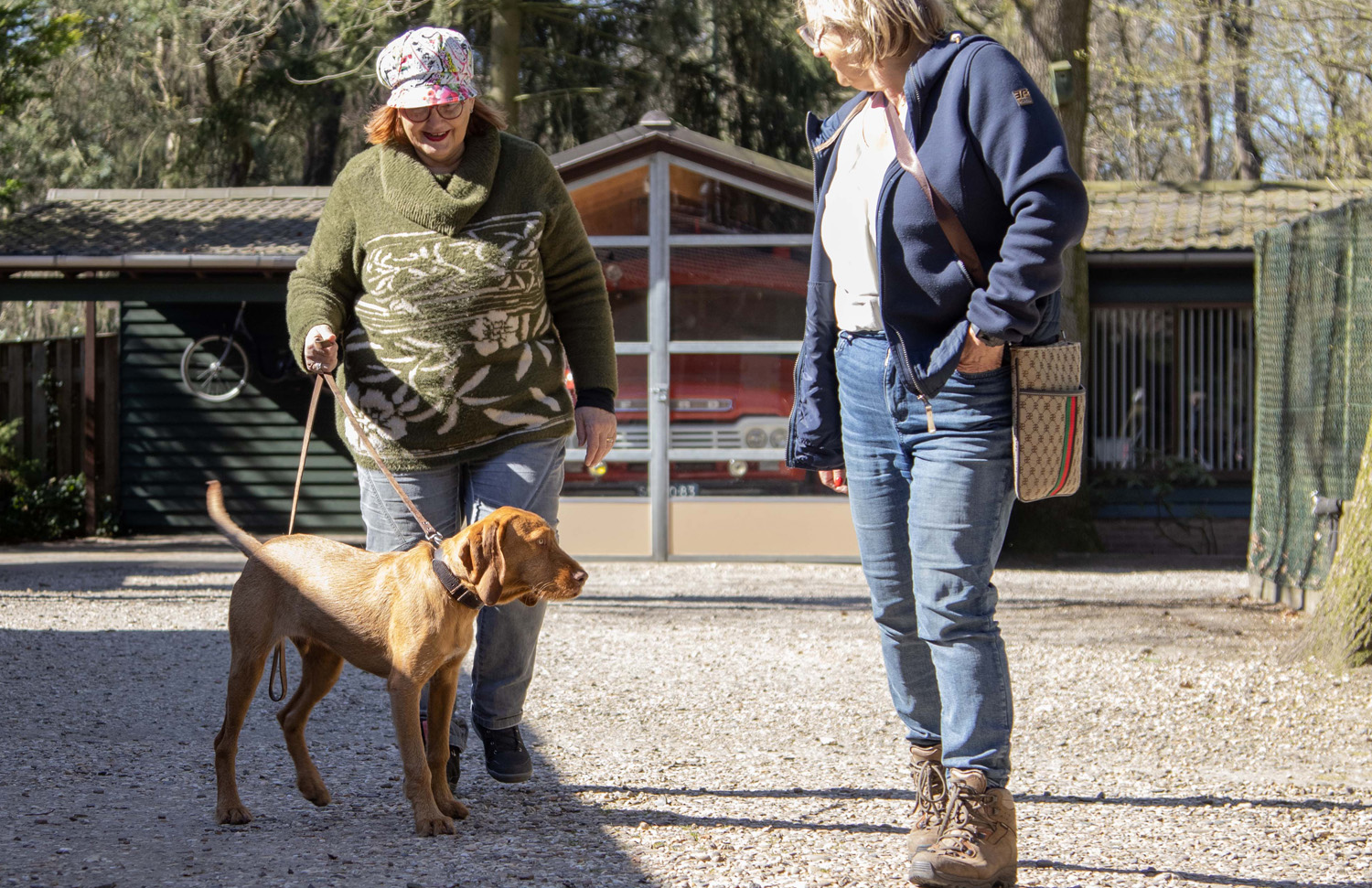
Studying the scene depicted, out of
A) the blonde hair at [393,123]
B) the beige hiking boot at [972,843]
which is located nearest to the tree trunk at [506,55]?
the blonde hair at [393,123]

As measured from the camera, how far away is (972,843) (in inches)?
117

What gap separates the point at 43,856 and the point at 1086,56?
412 inches

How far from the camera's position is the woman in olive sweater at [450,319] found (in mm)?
3691

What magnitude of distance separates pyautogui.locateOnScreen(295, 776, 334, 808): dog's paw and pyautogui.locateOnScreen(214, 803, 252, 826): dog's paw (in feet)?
0.66

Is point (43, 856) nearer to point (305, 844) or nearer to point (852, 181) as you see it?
point (305, 844)

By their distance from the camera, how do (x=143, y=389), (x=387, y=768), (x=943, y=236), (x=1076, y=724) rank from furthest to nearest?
(x=143, y=389)
(x=1076, y=724)
(x=387, y=768)
(x=943, y=236)

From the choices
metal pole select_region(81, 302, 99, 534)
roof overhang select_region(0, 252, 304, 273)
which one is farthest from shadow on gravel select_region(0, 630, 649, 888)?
metal pole select_region(81, 302, 99, 534)

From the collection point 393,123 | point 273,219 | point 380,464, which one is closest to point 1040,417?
point 380,464

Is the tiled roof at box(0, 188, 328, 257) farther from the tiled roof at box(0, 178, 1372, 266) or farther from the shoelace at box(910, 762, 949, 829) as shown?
the shoelace at box(910, 762, 949, 829)

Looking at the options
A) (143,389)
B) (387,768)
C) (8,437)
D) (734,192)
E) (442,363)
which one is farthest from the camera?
(143,389)

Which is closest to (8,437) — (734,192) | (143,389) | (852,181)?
(143,389)

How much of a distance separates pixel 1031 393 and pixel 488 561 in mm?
1326

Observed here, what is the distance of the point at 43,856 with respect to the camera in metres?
3.25

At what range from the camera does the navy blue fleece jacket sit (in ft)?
9.28
